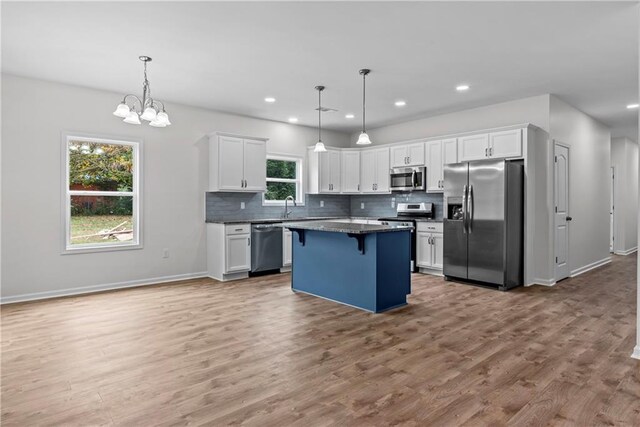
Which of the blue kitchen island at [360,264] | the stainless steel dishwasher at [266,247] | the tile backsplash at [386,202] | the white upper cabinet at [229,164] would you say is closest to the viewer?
the blue kitchen island at [360,264]

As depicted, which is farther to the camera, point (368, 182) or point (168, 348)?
point (368, 182)

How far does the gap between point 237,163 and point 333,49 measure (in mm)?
2920

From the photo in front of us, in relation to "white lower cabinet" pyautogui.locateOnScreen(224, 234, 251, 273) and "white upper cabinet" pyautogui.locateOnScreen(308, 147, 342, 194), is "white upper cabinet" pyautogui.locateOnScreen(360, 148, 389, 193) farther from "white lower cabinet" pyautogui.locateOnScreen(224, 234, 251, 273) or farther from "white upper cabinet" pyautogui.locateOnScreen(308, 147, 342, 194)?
"white lower cabinet" pyautogui.locateOnScreen(224, 234, 251, 273)

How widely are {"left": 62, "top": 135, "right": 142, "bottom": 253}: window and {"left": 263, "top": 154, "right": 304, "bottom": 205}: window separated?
2.23 metres

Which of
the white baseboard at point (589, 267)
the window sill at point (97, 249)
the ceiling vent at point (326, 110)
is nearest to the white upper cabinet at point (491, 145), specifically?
the ceiling vent at point (326, 110)

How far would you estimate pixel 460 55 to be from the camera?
3.98 metres

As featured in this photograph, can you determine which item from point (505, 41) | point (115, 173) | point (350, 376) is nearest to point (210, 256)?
point (115, 173)

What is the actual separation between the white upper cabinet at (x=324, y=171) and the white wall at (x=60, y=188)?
1.55 meters

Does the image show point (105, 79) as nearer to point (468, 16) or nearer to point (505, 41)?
point (468, 16)

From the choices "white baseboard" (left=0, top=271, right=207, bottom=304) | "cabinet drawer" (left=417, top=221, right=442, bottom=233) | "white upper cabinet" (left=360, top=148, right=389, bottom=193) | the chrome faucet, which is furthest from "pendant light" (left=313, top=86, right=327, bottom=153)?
"white baseboard" (left=0, top=271, right=207, bottom=304)

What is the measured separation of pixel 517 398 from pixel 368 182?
5.51 m

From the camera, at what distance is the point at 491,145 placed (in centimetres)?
566

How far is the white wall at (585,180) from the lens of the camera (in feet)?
19.4

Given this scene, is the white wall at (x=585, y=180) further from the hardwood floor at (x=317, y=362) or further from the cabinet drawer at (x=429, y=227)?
the cabinet drawer at (x=429, y=227)
